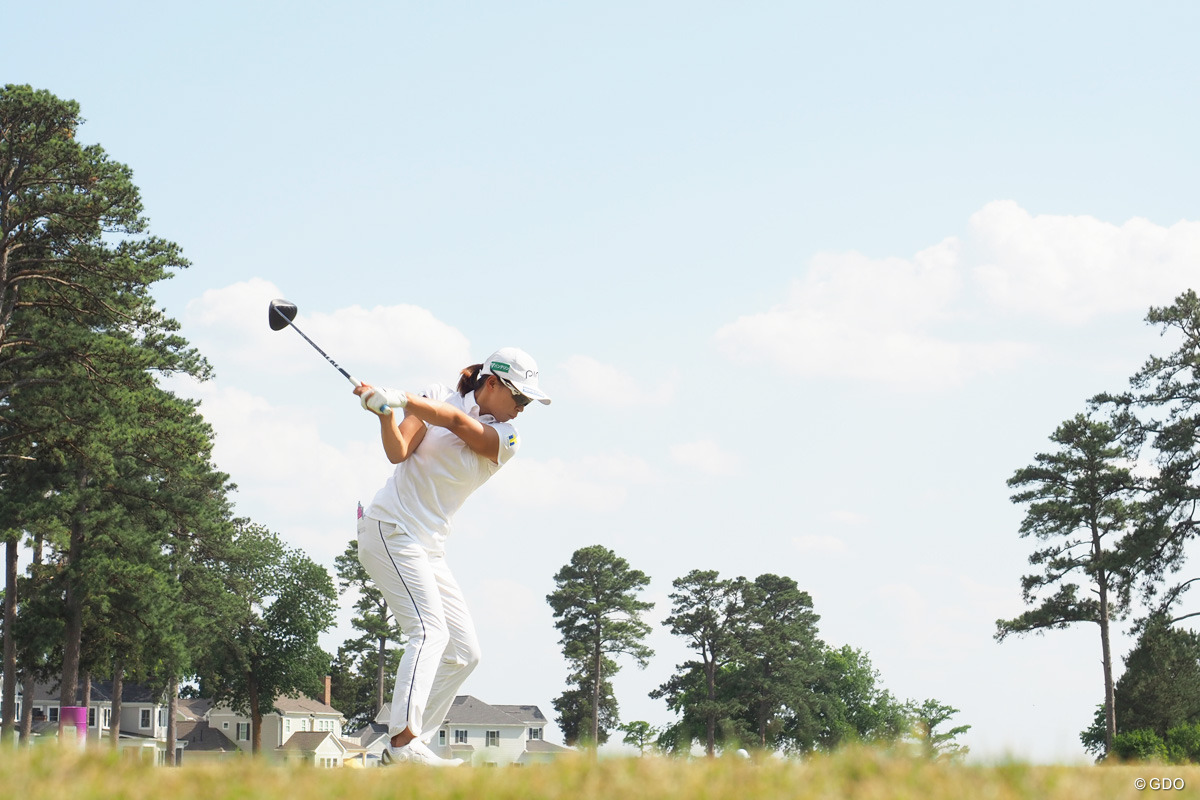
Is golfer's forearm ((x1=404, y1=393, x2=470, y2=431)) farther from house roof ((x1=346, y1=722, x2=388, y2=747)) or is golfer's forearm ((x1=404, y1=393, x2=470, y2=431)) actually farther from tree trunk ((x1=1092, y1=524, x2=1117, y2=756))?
house roof ((x1=346, y1=722, x2=388, y2=747))

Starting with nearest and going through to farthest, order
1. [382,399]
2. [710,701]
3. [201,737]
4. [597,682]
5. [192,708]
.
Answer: [382,399] < [597,682] < [710,701] < [201,737] < [192,708]

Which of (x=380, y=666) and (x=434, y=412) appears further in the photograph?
(x=380, y=666)

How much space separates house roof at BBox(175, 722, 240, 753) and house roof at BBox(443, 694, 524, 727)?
17.8m

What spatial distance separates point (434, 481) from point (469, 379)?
811 mm

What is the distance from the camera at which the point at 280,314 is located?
8.45 meters

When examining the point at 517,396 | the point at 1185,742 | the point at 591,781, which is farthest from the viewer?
the point at 1185,742

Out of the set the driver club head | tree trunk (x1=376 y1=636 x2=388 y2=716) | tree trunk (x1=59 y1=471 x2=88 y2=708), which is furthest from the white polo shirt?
tree trunk (x1=376 y1=636 x2=388 y2=716)

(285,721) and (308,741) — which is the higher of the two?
(285,721)

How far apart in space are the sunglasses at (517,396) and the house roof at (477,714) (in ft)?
307

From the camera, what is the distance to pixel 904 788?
3779 mm

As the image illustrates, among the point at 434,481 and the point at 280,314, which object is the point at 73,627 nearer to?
the point at 280,314

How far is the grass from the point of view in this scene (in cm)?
361

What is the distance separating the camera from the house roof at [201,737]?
296 ft

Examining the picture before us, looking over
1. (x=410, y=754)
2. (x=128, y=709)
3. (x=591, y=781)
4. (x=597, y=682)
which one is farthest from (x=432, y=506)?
(x=128, y=709)
